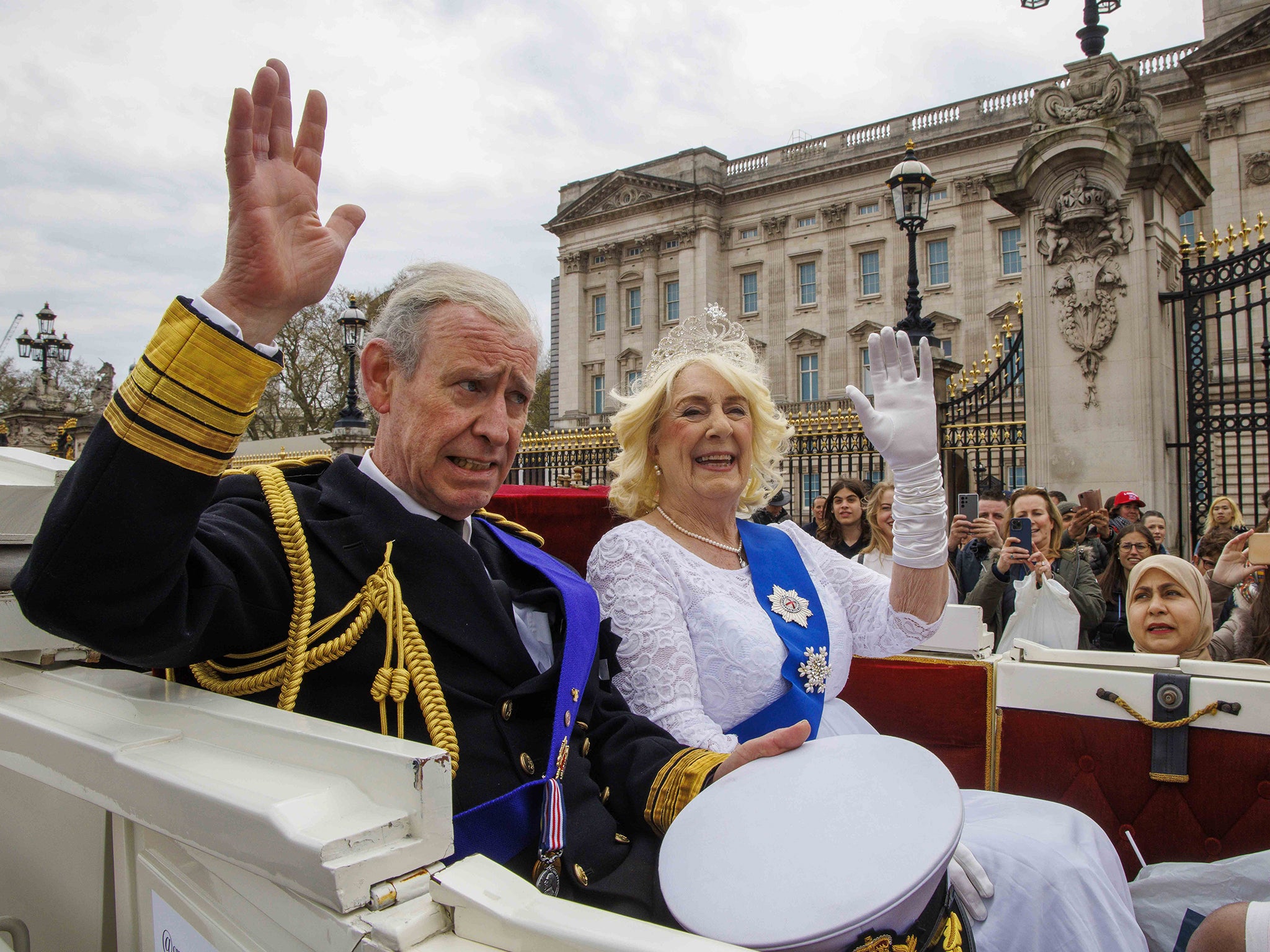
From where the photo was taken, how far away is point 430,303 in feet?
6.37

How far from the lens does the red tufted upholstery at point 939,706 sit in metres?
3.28

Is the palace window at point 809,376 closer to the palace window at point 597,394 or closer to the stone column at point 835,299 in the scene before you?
the stone column at point 835,299

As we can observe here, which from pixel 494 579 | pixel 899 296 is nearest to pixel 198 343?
pixel 494 579

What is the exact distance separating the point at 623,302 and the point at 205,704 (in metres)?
42.0

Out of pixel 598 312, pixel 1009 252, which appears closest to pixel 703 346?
pixel 1009 252

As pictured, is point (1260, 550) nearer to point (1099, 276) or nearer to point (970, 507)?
point (970, 507)

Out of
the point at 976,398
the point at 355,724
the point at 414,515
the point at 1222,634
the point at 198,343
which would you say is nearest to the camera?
the point at 198,343

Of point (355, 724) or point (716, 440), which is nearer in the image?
point (355, 724)

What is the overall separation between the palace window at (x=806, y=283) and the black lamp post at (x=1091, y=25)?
100.0 feet

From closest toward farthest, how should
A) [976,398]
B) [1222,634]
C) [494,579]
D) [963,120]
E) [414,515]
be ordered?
1. [414,515]
2. [494,579]
3. [1222,634]
4. [976,398]
5. [963,120]

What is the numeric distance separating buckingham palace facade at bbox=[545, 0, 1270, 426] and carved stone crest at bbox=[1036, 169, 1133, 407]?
20130 mm

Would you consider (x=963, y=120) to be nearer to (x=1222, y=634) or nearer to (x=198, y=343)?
(x=1222, y=634)

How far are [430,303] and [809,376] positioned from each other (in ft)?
123

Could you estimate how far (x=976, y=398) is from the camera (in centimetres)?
1027
